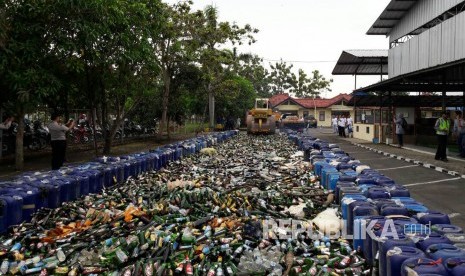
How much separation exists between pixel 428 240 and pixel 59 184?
6372mm

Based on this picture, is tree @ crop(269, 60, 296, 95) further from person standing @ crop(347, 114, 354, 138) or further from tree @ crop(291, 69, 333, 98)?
person standing @ crop(347, 114, 354, 138)

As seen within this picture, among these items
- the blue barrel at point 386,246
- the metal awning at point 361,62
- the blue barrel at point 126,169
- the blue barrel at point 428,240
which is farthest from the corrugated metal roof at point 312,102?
the blue barrel at point 386,246

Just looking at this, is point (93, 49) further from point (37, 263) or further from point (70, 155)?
point (37, 263)

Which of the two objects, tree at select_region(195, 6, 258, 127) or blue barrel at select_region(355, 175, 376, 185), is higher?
tree at select_region(195, 6, 258, 127)

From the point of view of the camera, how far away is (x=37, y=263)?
5.39m

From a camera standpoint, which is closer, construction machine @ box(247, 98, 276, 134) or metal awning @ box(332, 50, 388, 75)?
metal awning @ box(332, 50, 388, 75)

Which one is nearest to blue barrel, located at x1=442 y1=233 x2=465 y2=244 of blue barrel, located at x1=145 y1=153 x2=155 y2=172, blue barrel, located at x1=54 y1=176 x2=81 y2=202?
blue barrel, located at x1=54 y1=176 x2=81 y2=202

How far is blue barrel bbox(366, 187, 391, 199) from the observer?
6.50m

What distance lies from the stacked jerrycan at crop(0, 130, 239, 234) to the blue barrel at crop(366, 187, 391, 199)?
18.0 ft

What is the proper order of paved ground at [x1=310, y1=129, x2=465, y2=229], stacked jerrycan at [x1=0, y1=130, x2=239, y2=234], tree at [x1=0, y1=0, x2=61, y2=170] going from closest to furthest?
stacked jerrycan at [x1=0, y1=130, x2=239, y2=234] → paved ground at [x1=310, y1=129, x2=465, y2=229] → tree at [x1=0, y1=0, x2=61, y2=170]

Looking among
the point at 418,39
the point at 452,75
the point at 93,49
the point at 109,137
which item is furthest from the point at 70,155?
the point at 452,75

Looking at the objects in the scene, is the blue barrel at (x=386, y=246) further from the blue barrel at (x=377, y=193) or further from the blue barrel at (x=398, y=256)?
the blue barrel at (x=377, y=193)

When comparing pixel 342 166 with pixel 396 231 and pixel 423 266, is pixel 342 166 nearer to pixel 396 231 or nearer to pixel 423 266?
pixel 396 231

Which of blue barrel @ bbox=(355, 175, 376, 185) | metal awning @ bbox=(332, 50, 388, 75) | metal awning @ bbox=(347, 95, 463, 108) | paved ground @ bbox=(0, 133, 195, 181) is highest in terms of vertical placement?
metal awning @ bbox=(332, 50, 388, 75)
